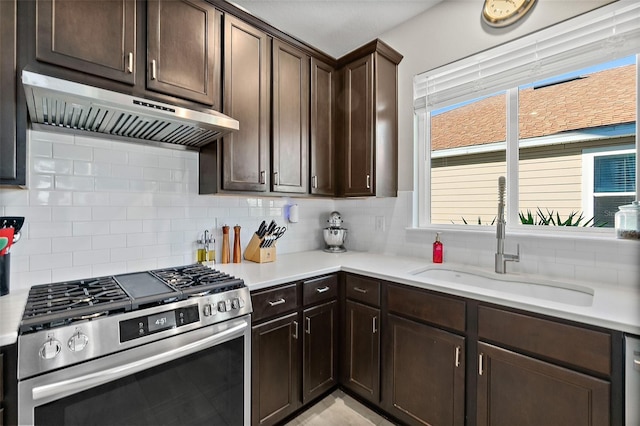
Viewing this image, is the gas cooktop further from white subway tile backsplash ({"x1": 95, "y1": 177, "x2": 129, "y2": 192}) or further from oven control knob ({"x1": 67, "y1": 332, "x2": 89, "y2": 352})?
white subway tile backsplash ({"x1": 95, "y1": 177, "x2": 129, "y2": 192})

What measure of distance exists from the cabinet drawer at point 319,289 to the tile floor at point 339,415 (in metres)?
0.71

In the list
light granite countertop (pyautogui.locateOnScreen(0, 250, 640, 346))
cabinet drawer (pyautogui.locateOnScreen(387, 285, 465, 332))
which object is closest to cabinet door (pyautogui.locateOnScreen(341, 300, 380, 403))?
cabinet drawer (pyautogui.locateOnScreen(387, 285, 465, 332))

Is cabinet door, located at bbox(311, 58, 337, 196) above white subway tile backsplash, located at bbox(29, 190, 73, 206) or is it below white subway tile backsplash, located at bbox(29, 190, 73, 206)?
above

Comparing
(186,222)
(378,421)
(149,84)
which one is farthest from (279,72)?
(378,421)

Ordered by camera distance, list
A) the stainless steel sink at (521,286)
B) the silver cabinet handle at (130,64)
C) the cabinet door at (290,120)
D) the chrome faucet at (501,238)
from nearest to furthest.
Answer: the silver cabinet handle at (130,64), the stainless steel sink at (521,286), the chrome faucet at (501,238), the cabinet door at (290,120)

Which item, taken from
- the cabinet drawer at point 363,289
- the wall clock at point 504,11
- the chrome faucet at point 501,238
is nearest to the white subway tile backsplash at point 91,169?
the cabinet drawer at point 363,289

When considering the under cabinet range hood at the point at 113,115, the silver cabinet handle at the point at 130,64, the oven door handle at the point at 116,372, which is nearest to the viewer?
the oven door handle at the point at 116,372

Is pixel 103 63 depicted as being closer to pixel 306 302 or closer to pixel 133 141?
pixel 133 141

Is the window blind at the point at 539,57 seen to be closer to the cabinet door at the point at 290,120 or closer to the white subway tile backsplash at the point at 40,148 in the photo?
the cabinet door at the point at 290,120

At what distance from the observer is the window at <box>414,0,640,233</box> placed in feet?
5.35

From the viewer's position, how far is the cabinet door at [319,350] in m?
1.88

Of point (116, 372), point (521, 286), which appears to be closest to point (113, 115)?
point (116, 372)

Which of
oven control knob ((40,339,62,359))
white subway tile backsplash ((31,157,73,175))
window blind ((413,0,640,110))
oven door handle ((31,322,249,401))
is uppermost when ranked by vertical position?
window blind ((413,0,640,110))

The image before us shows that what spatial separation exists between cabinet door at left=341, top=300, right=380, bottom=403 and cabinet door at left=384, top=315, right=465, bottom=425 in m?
0.08
